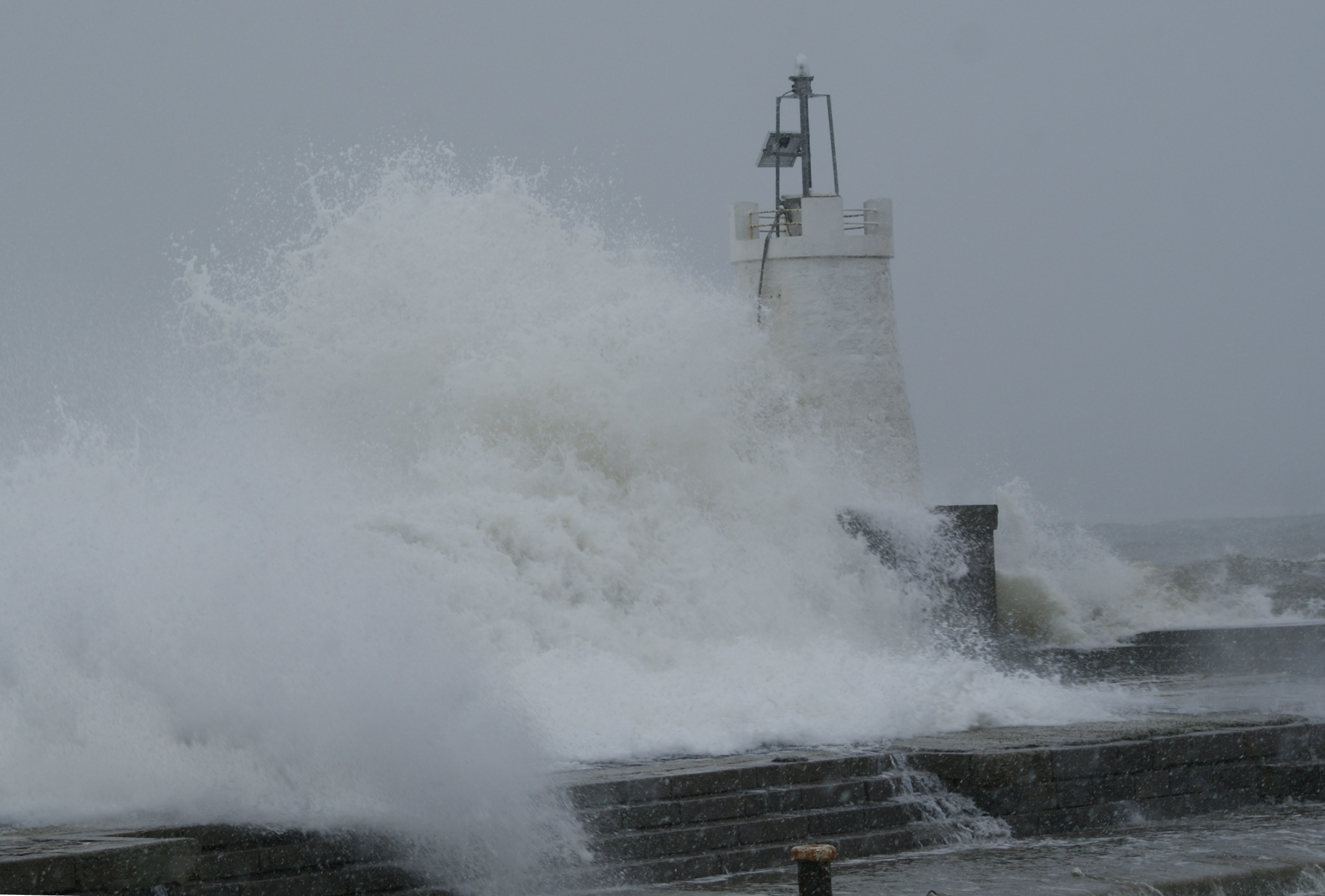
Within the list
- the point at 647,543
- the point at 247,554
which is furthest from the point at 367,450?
the point at 247,554

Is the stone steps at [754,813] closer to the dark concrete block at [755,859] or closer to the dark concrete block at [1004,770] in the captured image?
the dark concrete block at [755,859]

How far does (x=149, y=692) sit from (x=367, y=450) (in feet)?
25.5

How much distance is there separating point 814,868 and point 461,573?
6.95 m

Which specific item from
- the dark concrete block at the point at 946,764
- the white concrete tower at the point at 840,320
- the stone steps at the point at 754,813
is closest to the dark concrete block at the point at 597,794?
the stone steps at the point at 754,813

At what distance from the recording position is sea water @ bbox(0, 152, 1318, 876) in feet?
20.0

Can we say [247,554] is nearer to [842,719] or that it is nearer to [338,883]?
[338,883]

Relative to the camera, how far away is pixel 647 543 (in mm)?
13141

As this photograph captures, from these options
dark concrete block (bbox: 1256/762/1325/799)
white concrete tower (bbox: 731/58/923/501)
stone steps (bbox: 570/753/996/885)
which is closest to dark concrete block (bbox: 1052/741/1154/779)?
stone steps (bbox: 570/753/996/885)

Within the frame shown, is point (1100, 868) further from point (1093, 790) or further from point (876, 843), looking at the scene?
point (1093, 790)

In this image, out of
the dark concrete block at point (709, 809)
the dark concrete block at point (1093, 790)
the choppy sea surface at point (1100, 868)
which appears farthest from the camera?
the dark concrete block at point (1093, 790)

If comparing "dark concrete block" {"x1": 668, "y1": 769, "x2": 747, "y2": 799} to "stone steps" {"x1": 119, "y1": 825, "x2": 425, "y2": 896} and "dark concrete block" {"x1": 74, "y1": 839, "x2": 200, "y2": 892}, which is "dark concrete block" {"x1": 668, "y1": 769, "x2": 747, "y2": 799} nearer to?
"stone steps" {"x1": 119, "y1": 825, "x2": 425, "y2": 896}

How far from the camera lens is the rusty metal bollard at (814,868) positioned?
14.8 ft

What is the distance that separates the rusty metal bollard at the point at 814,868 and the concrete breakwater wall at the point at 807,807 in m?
1.73

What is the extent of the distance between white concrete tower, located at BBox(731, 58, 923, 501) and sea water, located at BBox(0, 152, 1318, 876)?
30 centimetres
